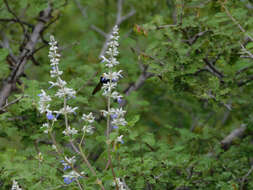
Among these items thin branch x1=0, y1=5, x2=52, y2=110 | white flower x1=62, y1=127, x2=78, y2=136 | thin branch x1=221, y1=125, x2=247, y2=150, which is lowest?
thin branch x1=221, y1=125, x2=247, y2=150

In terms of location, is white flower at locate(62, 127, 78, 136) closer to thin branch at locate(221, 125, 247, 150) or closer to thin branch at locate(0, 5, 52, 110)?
thin branch at locate(0, 5, 52, 110)

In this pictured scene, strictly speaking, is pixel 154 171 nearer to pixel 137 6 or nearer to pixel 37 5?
pixel 37 5

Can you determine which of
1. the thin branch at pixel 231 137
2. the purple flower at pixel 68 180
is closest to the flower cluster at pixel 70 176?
the purple flower at pixel 68 180

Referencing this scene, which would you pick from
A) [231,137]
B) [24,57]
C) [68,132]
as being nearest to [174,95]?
[231,137]

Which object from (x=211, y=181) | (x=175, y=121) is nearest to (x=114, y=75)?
(x=211, y=181)

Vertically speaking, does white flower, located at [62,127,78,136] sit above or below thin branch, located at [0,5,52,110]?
below

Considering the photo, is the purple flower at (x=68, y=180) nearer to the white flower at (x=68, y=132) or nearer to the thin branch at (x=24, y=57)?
the white flower at (x=68, y=132)

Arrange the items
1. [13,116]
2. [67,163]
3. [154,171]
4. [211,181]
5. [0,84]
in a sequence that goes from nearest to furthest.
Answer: [67,163] → [154,171] → [211,181] → [13,116] → [0,84]

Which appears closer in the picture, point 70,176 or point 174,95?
point 70,176

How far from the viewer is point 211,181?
304 centimetres

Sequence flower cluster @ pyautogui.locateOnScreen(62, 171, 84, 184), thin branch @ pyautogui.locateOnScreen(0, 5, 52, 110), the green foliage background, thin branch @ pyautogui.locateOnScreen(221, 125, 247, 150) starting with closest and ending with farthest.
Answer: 1. flower cluster @ pyautogui.locateOnScreen(62, 171, 84, 184)
2. the green foliage background
3. thin branch @ pyautogui.locateOnScreen(0, 5, 52, 110)
4. thin branch @ pyautogui.locateOnScreen(221, 125, 247, 150)

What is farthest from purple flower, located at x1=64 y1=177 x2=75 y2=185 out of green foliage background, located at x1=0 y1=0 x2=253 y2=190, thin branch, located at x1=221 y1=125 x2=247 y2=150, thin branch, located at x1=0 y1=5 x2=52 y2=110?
thin branch, located at x1=221 y1=125 x2=247 y2=150

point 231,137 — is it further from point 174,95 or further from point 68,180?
point 68,180

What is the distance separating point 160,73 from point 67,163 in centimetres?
142
